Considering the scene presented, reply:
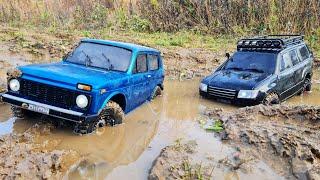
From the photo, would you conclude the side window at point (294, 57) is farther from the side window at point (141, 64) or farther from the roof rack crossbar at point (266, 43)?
the side window at point (141, 64)

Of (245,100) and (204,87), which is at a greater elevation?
(204,87)

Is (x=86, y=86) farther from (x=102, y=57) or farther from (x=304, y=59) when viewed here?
(x=304, y=59)

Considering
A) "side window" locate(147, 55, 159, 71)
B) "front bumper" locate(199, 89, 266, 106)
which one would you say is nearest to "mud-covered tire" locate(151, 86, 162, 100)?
"side window" locate(147, 55, 159, 71)

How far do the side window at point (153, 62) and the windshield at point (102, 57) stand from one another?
3.26 feet

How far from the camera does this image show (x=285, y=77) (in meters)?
10.2

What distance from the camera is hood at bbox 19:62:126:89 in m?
6.71

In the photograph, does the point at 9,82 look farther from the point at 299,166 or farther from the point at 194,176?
the point at 299,166

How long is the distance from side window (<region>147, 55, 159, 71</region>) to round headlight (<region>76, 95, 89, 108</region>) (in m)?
2.61

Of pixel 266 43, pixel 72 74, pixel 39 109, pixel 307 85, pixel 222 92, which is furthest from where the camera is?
pixel 307 85

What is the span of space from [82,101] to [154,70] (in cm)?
290

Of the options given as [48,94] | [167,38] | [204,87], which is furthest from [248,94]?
[167,38]

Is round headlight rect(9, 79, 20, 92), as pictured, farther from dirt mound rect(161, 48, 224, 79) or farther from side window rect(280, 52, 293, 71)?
dirt mound rect(161, 48, 224, 79)

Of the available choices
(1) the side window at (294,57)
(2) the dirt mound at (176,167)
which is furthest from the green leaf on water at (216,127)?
(1) the side window at (294,57)

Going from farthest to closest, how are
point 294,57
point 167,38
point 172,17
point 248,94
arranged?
point 172,17
point 167,38
point 294,57
point 248,94
